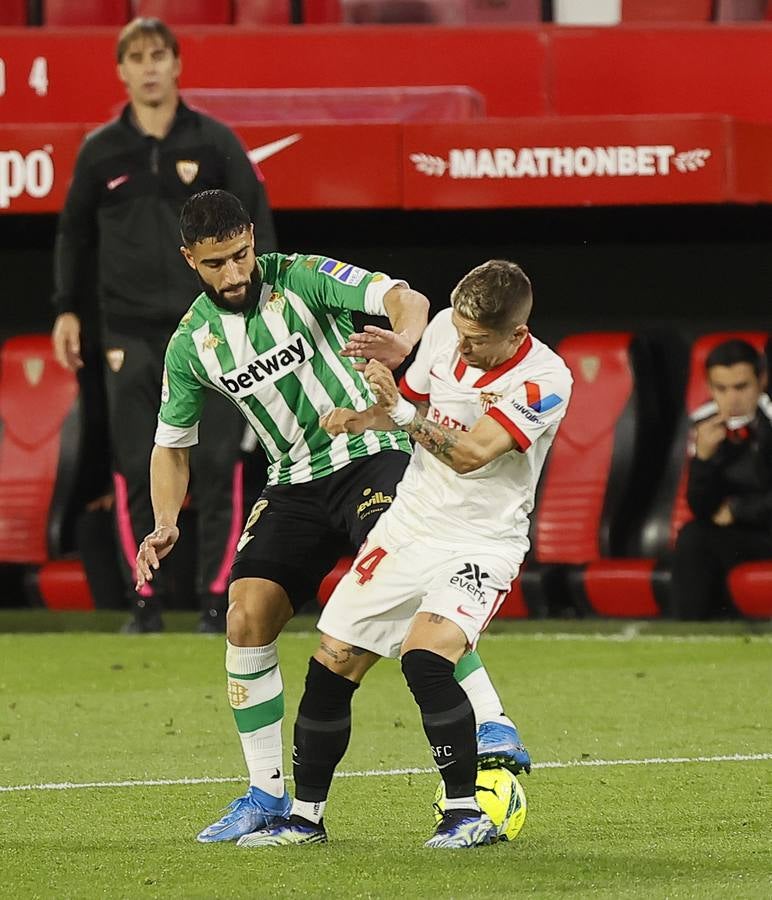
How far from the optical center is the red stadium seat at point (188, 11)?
38.7 ft

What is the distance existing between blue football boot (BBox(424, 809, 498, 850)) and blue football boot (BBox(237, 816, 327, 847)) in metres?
0.28

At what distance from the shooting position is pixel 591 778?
18.3 ft

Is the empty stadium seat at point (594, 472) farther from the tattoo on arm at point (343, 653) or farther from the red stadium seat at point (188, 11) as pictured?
the tattoo on arm at point (343, 653)

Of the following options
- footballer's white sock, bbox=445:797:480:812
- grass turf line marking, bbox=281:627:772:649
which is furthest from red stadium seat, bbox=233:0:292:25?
footballer's white sock, bbox=445:797:480:812

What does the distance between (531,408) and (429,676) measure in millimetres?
616

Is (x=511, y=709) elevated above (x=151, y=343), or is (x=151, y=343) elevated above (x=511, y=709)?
(x=151, y=343)

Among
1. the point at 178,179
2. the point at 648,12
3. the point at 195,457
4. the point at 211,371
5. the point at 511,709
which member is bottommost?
the point at 511,709

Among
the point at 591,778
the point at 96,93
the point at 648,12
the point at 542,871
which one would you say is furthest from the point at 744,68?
the point at 542,871

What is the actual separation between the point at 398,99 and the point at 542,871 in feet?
20.1

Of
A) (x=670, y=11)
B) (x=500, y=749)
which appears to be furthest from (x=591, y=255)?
(x=500, y=749)

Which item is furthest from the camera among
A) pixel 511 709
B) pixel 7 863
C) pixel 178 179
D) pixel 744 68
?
pixel 744 68

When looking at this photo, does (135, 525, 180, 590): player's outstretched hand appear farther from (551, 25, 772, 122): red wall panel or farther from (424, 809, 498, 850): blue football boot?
(551, 25, 772, 122): red wall panel

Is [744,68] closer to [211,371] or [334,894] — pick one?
[211,371]

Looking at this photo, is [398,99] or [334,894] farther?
[398,99]
